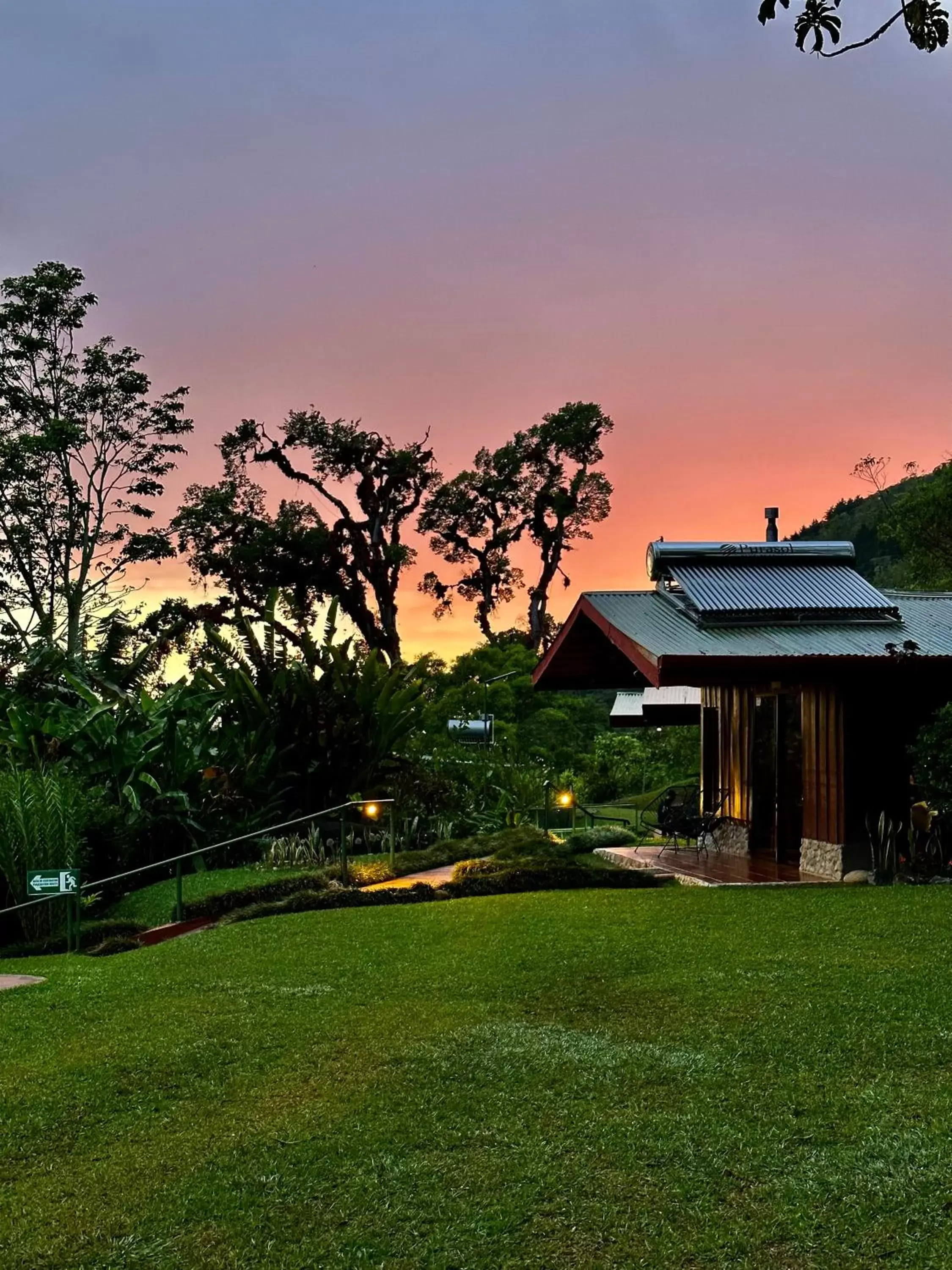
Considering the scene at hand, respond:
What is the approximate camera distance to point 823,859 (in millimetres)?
12141

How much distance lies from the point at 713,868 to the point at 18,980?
8.28 meters

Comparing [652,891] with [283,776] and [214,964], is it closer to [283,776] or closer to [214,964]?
[214,964]

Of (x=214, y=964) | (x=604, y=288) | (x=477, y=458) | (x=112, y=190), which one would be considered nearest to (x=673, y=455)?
(x=604, y=288)

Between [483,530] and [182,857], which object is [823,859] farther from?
[483,530]

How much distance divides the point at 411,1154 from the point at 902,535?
2824 cm

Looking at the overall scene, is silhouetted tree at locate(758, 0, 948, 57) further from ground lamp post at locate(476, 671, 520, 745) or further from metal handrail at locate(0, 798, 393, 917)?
ground lamp post at locate(476, 671, 520, 745)

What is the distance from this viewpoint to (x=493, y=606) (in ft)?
132

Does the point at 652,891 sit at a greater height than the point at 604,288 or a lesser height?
lesser

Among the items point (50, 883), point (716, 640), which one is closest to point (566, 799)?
point (716, 640)

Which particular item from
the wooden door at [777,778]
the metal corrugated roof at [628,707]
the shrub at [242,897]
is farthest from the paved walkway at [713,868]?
the metal corrugated roof at [628,707]

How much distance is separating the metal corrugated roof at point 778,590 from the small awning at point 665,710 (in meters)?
4.61

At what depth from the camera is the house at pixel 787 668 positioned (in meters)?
11.4

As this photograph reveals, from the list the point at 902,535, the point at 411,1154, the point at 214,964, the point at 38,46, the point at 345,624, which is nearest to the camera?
the point at 411,1154

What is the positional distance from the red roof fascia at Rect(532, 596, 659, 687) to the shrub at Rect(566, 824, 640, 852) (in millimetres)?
2995
